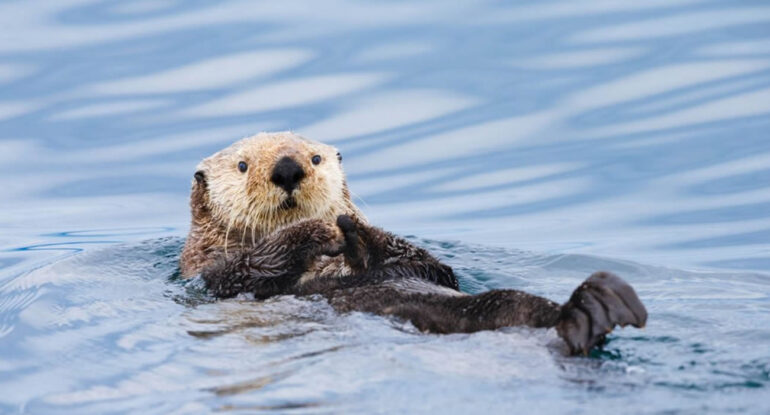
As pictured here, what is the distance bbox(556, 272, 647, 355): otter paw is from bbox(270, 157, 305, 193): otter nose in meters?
1.95

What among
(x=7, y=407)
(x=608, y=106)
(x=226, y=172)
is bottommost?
(x=7, y=407)

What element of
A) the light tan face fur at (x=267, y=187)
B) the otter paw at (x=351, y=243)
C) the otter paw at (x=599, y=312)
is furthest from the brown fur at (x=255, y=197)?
the otter paw at (x=599, y=312)

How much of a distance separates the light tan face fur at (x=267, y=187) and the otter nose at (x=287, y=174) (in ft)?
0.09

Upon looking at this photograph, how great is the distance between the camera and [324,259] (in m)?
5.82

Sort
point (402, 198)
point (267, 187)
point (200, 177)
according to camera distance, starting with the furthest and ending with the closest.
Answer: point (402, 198) → point (200, 177) → point (267, 187)

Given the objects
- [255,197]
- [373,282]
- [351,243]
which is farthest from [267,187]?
[373,282]

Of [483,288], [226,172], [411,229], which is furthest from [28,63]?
[483,288]

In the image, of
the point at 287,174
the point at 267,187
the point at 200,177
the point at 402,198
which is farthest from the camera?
the point at 402,198

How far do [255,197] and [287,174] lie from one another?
0.29m

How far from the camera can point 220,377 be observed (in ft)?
14.0

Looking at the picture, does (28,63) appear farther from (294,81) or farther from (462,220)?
(462,220)

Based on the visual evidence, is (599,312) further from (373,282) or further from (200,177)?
(200,177)

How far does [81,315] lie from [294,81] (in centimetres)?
507

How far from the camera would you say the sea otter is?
4234 millimetres
